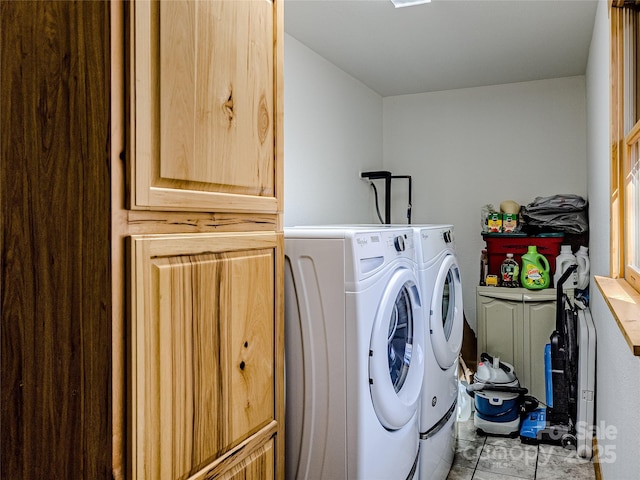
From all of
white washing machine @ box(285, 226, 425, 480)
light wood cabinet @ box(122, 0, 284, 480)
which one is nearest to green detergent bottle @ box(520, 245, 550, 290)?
white washing machine @ box(285, 226, 425, 480)

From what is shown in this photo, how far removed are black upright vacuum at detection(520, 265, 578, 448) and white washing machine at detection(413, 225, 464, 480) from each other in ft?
2.06

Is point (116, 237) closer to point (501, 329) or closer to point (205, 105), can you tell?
point (205, 105)

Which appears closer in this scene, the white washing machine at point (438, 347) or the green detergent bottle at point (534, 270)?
the white washing machine at point (438, 347)

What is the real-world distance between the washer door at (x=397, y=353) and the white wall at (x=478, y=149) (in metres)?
2.14

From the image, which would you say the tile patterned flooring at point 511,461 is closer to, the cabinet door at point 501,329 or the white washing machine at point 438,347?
the white washing machine at point 438,347

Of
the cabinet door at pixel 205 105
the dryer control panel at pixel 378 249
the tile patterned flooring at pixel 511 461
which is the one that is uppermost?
the cabinet door at pixel 205 105

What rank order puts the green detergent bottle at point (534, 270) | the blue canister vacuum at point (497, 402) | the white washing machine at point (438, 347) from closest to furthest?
the white washing machine at point (438, 347), the blue canister vacuum at point (497, 402), the green detergent bottle at point (534, 270)

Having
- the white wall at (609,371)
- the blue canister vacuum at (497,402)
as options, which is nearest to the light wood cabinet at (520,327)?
the blue canister vacuum at (497,402)

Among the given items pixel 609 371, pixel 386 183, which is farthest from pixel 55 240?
pixel 386 183

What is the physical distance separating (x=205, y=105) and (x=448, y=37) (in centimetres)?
213

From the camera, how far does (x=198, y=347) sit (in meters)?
1.17

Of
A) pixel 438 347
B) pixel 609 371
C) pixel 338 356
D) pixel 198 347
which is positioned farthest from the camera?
pixel 438 347

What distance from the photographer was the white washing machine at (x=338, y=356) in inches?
61.2

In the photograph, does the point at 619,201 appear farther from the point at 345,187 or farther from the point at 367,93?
the point at 367,93
